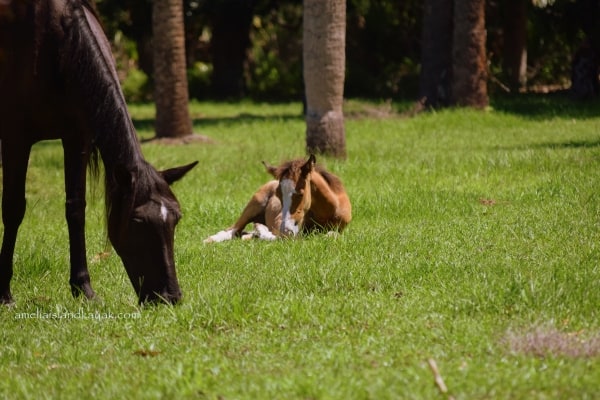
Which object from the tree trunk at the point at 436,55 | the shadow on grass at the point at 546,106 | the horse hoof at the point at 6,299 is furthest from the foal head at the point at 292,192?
the tree trunk at the point at 436,55

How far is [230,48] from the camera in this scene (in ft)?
103

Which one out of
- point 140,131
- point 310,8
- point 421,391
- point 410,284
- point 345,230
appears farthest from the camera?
point 140,131

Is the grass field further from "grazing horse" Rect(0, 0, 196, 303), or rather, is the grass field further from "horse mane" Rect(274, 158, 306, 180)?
"horse mane" Rect(274, 158, 306, 180)

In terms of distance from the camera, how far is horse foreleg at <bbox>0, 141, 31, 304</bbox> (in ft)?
24.7

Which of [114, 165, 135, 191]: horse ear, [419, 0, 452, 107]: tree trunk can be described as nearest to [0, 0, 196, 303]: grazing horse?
[114, 165, 135, 191]: horse ear

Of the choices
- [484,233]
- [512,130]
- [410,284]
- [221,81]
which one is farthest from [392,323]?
[221,81]

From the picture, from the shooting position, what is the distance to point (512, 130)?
18156mm

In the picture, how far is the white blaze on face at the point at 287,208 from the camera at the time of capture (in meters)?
9.47

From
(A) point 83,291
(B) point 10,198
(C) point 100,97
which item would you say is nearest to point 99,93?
(C) point 100,97

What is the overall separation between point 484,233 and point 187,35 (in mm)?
26539

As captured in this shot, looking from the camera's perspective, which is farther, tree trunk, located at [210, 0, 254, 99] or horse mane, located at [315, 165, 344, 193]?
tree trunk, located at [210, 0, 254, 99]

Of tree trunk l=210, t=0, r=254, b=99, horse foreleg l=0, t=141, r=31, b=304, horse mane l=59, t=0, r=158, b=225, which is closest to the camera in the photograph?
horse mane l=59, t=0, r=158, b=225

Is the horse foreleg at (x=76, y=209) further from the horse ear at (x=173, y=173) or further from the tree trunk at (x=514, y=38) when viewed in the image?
the tree trunk at (x=514, y=38)

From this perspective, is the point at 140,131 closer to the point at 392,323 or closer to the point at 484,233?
the point at 484,233
